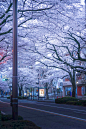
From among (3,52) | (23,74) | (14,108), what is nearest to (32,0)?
(14,108)

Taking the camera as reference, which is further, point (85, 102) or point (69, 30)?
point (85, 102)

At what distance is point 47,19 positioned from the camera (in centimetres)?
1232

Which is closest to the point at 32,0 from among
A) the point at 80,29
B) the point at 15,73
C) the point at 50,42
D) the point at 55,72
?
the point at 15,73

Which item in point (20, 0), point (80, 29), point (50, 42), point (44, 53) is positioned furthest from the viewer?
point (44, 53)

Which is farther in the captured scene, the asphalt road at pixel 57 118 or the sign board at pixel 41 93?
the sign board at pixel 41 93

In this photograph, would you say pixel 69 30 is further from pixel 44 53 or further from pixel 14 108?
pixel 14 108

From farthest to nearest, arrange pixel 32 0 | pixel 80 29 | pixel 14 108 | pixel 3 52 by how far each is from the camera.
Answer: pixel 3 52
pixel 80 29
pixel 32 0
pixel 14 108

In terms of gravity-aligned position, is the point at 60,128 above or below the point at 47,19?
below

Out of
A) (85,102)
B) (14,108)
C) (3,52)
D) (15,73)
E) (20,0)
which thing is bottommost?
(85,102)

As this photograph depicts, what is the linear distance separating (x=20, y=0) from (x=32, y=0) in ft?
3.68

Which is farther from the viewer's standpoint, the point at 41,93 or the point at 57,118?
the point at 41,93

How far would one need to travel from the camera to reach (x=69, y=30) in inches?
A: 814

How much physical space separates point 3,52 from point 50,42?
5918 mm

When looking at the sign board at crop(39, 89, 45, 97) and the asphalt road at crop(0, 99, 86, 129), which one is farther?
the sign board at crop(39, 89, 45, 97)
